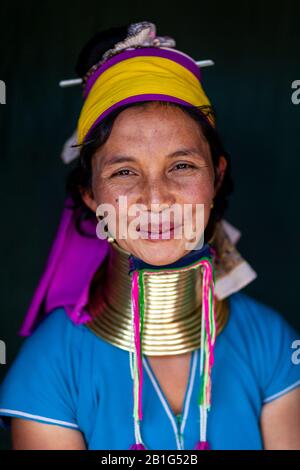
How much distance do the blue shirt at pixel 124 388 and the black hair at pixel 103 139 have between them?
1.14 ft

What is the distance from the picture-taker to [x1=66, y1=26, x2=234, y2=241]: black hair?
1.90 meters

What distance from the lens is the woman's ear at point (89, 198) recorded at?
2.10 meters

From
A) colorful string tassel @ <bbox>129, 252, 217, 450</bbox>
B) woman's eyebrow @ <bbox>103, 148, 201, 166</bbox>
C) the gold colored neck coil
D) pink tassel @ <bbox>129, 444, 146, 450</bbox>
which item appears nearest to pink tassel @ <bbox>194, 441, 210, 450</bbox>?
colorful string tassel @ <bbox>129, 252, 217, 450</bbox>

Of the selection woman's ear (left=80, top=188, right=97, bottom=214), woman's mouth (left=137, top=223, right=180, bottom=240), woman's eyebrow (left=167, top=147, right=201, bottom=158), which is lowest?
woman's mouth (left=137, top=223, right=180, bottom=240)

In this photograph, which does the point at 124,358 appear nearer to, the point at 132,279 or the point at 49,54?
the point at 132,279

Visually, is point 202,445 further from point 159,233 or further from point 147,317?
point 159,233

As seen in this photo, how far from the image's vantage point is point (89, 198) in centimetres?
212

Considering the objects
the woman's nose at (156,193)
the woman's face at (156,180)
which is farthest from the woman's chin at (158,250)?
the woman's nose at (156,193)

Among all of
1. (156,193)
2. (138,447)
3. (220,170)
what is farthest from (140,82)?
(138,447)

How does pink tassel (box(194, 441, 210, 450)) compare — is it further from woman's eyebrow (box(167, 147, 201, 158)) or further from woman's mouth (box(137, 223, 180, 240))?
woman's eyebrow (box(167, 147, 201, 158))

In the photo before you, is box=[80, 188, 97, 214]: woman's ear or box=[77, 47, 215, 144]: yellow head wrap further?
box=[80, 188, 97, 214]: woman's ear

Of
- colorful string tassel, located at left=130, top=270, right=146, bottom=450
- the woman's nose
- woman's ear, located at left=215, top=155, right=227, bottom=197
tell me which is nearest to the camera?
the woman's nose

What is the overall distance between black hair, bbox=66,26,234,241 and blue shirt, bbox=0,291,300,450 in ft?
1.14

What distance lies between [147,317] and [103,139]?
1.72 feet
